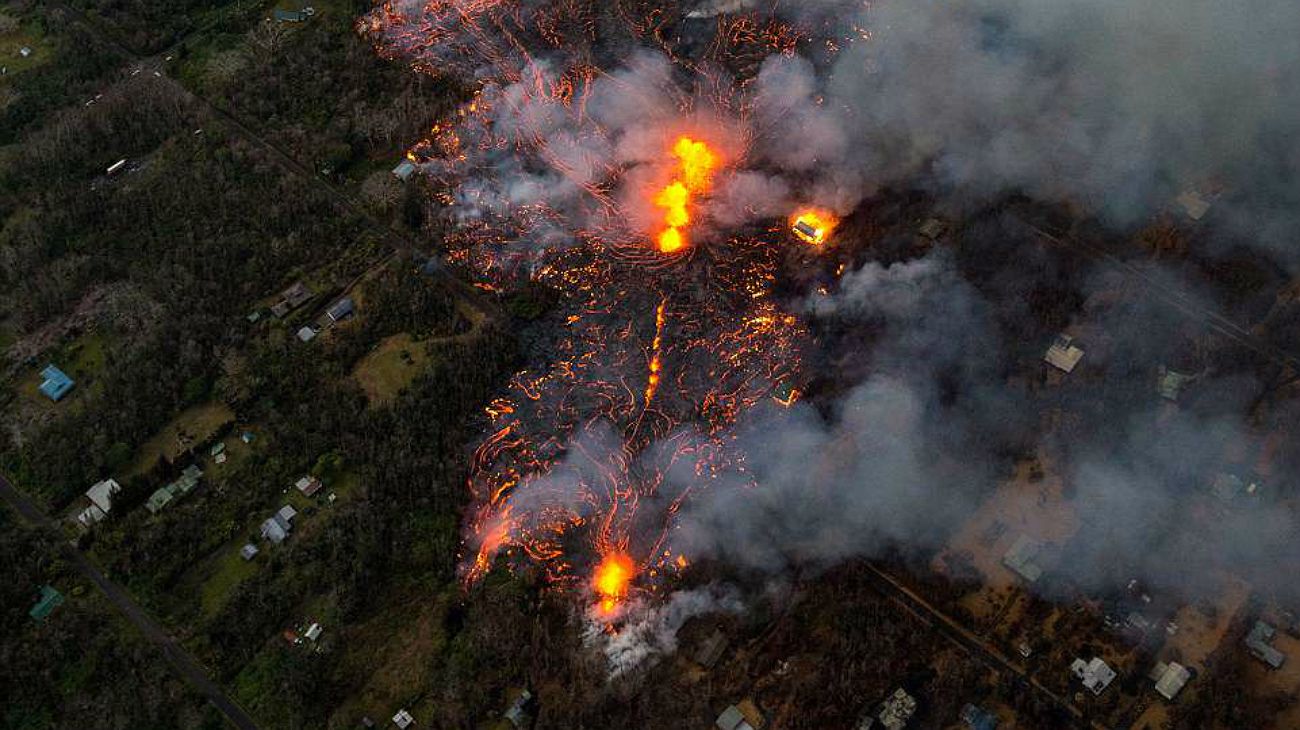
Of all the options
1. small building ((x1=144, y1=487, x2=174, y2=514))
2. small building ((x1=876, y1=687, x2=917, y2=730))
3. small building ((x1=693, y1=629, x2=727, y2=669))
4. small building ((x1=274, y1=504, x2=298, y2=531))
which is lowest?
small building ((x1=876, y1=687, x2=917, y2=730))

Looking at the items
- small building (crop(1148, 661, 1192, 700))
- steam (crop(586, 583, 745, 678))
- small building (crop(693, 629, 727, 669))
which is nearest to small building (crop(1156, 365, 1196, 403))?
small building (crop(1148, 661, 1192, 700))

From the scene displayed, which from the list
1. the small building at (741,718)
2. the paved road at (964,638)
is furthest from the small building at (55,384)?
the paved road at (964,638)

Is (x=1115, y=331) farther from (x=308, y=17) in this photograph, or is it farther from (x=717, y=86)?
(x=308, y=17)

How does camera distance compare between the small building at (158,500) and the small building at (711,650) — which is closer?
the small building at (711,650)

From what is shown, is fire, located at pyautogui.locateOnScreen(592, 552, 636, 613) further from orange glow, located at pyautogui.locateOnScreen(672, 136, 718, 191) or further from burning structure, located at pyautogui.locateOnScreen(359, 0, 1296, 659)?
orange glow, located at pyautogui.locateOnScreen(672, 136, 718, 191)

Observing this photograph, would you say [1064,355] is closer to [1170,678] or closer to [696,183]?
[1170,678]

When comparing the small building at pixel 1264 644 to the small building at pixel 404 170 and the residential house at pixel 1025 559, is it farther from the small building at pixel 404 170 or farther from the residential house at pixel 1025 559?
the small building at pixel 404 170
